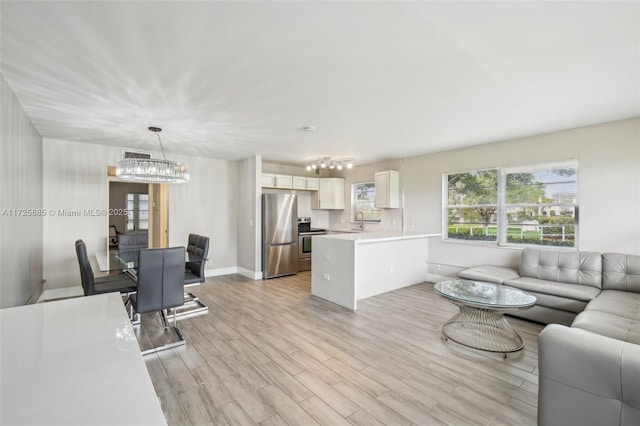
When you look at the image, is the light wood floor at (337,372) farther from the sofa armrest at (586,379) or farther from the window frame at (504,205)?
the window frame at (504,205)

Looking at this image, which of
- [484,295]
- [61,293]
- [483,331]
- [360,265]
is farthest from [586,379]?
[61,293]

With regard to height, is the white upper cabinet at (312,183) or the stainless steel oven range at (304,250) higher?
the white upper cabinet at (312,183)

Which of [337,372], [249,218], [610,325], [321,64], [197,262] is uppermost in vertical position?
[321,64]

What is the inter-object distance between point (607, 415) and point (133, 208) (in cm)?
1065

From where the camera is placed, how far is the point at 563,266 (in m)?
3.58

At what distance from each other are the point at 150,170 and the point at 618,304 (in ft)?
16.7

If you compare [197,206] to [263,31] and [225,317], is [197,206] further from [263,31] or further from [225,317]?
[263,31]

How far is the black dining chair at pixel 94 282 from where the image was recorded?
290 centimetres

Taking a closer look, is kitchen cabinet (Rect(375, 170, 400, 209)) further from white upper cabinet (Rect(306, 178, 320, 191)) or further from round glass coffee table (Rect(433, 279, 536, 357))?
round glass coffee table (Rect(433, 279, 536, 357))

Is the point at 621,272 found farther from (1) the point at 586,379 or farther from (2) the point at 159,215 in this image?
(2) the point at 159,215

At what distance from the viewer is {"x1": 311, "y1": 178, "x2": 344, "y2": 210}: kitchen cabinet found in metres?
6.87

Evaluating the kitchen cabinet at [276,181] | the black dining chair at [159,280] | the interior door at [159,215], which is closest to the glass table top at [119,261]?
the black dining chair at [159,280]

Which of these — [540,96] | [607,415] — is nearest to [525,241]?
[540,96]

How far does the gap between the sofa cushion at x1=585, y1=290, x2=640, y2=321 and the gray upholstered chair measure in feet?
13.4
